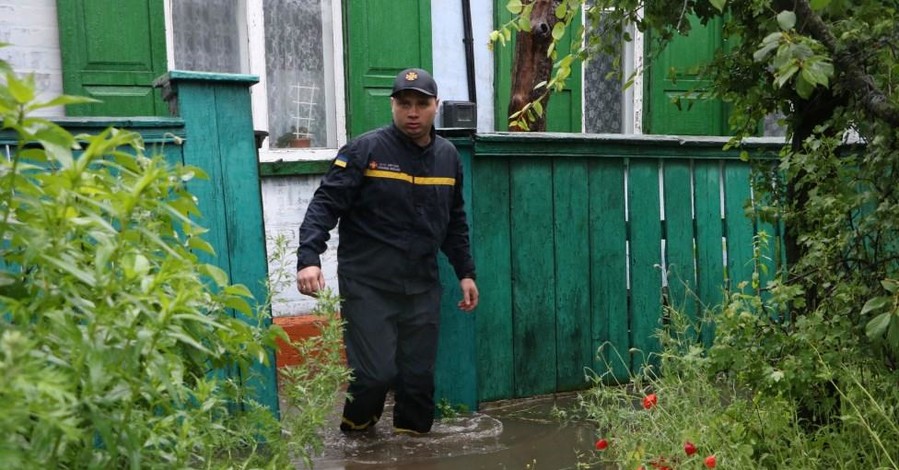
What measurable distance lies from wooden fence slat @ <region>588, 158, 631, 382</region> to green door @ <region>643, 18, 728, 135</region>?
376cm

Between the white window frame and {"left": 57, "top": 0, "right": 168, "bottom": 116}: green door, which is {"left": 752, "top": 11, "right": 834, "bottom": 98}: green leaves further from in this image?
{"left": 57, "top": 0, "right": 168, "bottom": 116}: green door

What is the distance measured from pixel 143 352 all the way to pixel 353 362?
319 cm

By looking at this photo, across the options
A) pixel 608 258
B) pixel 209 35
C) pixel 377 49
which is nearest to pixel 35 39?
pixel 209 35

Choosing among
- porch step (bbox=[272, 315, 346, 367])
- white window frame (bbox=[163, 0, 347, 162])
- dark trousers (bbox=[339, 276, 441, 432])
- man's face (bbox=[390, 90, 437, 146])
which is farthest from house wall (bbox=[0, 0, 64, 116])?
dark trousers (bbox=[339, 276, 441, 432])

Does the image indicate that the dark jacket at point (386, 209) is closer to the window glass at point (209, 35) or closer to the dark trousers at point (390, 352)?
the dark trousers at point (390, 352)

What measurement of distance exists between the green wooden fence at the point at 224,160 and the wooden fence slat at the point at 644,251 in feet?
8.60

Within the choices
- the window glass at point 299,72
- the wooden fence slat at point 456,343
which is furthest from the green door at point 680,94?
the wooden fence slat at point 456,343

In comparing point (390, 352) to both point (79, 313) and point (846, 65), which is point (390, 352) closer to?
point (846, 65)

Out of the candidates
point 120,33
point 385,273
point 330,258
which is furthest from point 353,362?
point 120,33

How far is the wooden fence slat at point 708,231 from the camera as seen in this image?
6.53m

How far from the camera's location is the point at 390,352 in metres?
5.13

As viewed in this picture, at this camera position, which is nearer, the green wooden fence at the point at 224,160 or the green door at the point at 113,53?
the green wooden fence at the point at 224,160

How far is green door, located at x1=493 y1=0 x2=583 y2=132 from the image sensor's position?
29.3ft

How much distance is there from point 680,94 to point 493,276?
15.5ft
